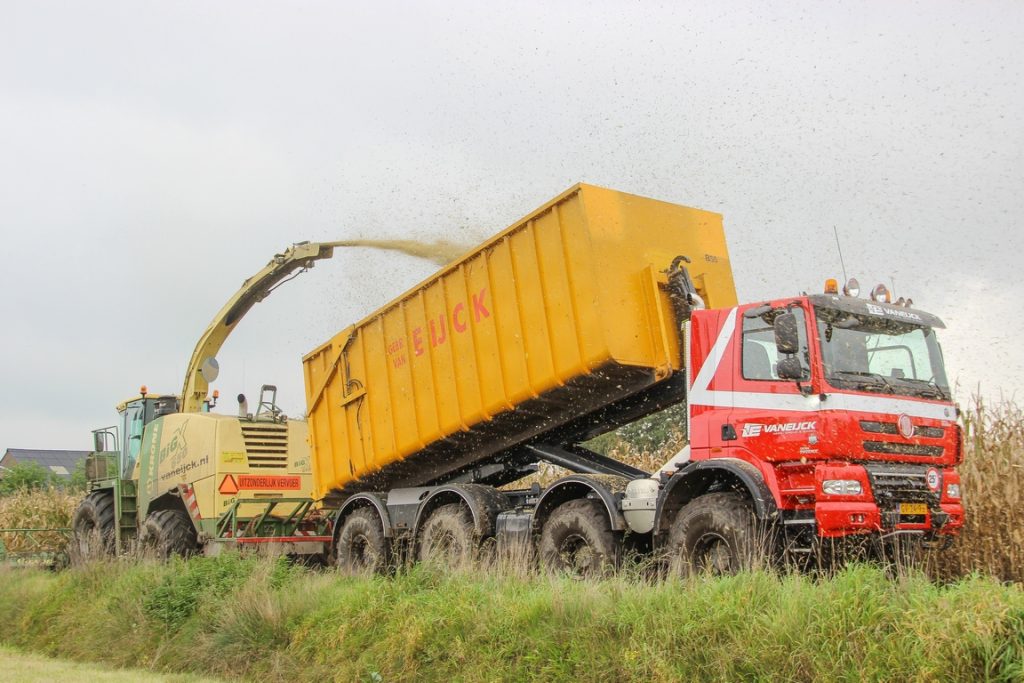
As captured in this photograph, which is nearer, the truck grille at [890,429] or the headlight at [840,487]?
the headlight at [840,487]

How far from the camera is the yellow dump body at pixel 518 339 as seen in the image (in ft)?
30.2

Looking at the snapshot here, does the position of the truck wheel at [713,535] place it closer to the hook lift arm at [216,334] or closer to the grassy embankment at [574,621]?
the grassy embankment at [574,621]

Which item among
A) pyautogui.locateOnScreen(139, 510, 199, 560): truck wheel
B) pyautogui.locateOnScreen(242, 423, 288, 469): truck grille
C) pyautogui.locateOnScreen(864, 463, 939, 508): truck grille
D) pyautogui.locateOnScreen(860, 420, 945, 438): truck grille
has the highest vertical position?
pyautogui.locateOnScreen(242, 423, 288, 469): truck grille

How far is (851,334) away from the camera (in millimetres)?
8227

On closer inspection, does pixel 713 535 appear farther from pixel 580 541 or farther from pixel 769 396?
pixel 580 541

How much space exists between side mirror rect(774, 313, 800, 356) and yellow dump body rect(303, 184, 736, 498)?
4.83 ft

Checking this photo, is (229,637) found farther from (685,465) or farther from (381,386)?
(685,465)

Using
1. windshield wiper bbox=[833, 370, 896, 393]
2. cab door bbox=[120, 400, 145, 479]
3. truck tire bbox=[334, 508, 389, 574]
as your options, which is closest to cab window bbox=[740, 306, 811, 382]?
windshield wiper bbox=[833, 370, 896, 393]

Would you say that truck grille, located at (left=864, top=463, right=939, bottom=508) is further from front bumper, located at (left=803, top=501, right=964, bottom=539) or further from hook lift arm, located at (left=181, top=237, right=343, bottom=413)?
hook lift arm, located at (left=181, top=237, right=343, bottom=413)

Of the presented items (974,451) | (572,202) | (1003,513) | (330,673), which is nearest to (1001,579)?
(1003,513)

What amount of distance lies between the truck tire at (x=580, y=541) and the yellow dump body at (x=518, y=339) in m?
1.14

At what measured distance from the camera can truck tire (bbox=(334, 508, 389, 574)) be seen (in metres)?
11.8

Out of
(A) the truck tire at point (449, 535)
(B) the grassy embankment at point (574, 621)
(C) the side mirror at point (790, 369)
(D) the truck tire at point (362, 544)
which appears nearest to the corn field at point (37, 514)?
(B) the grassy embankment at point (574, 621)

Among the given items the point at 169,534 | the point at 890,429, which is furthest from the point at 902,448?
the point at 169,534
